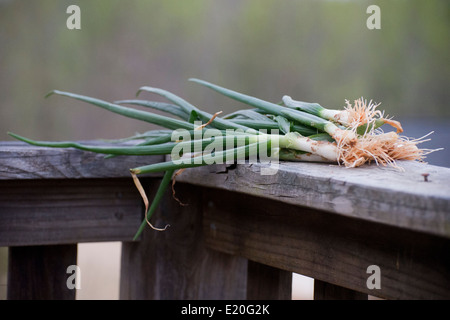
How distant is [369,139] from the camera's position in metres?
0.92

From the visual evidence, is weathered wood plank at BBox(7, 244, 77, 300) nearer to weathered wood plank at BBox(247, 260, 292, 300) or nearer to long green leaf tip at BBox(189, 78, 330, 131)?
weathered wood plank at BBox(247, 260, 292, 300)

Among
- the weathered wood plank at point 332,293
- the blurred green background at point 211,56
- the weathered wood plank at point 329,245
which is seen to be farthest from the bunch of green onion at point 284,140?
the blurred green background at point 211,56

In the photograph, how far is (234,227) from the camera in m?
1.11

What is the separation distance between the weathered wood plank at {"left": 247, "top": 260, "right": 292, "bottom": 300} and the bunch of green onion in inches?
13.3

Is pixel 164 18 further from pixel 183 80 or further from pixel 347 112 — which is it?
pixel 347 112

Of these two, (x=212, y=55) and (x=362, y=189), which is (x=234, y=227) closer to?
(x=362, y=189)

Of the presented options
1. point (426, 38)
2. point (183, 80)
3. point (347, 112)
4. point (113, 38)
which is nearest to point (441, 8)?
point (426, 38)

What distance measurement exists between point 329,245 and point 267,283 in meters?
0.35

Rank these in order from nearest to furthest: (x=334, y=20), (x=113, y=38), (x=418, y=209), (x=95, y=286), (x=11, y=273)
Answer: (x=418, y=209)
(x=11, y=273)
(x=95, y=286)
(x=113, y=38)
(x=334, y=20)

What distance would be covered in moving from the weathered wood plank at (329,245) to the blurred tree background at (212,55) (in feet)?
10.9

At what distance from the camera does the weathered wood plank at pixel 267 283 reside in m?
1.16

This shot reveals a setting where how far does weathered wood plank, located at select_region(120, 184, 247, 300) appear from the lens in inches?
49.1

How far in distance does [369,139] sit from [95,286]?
Result: 358cm

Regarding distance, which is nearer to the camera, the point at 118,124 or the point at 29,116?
the point at 29,116
